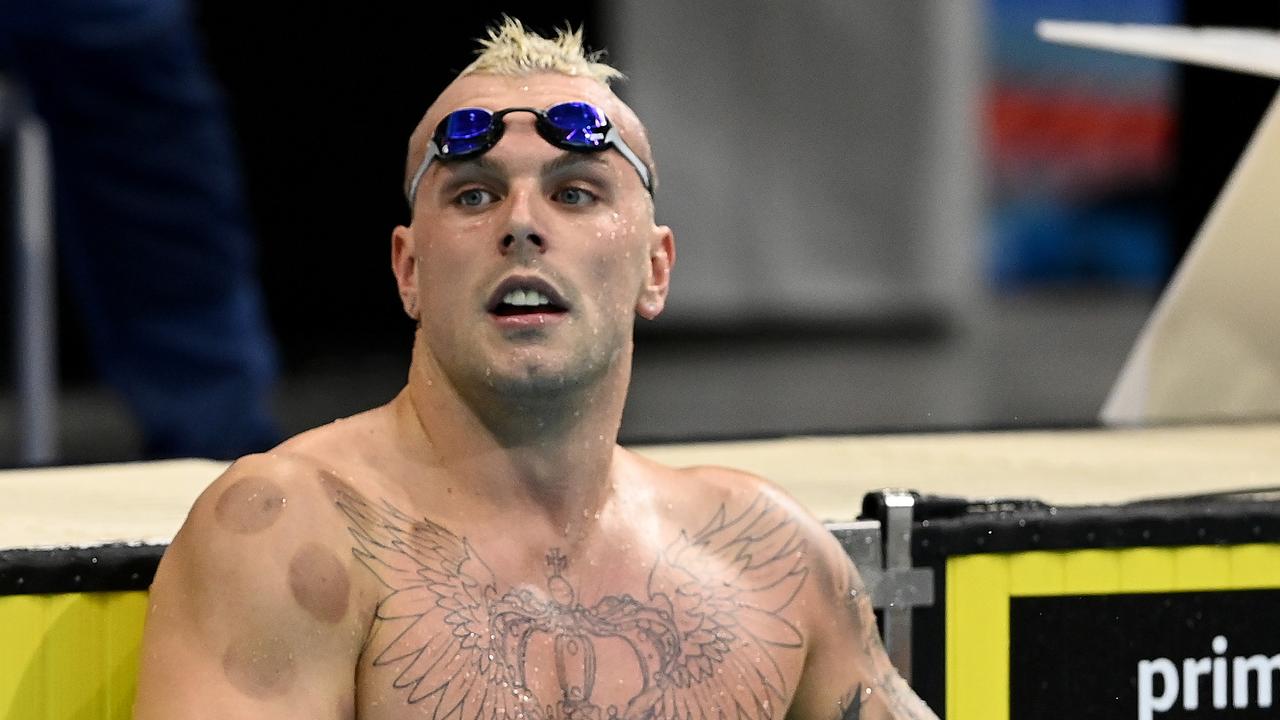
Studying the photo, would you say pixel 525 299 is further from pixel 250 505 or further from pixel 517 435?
pixel 250 505

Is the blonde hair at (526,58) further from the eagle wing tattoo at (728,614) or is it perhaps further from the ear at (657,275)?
the eagle wing tattoo at (728,614)

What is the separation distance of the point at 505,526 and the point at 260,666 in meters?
0.32

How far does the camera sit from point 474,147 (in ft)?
6.79

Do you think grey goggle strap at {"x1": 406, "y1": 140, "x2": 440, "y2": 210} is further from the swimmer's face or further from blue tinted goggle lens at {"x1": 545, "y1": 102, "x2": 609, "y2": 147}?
blue tinted goggle lens at {"x1": 545, "y1": 102, "x2": 609, "y2": 147}

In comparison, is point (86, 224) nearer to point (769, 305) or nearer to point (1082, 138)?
point (769, 305)

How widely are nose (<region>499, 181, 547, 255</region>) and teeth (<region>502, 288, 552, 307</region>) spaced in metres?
0.04

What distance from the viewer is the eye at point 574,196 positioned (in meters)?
2.10

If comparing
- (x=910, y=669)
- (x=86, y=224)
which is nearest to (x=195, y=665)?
(x=910, y=669)

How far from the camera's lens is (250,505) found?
6.43 ft

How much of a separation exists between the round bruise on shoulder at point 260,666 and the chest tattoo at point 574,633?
0.33ft

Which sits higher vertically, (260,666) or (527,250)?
(527,250)

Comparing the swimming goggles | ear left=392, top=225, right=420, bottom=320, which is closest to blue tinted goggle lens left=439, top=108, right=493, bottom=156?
the swimming goggles

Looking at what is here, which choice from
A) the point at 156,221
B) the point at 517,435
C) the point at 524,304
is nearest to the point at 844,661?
the point at 517,435

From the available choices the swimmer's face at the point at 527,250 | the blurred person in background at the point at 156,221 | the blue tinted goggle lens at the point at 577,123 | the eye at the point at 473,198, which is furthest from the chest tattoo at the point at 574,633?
the blurred person in background at the point at 156,221
